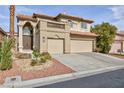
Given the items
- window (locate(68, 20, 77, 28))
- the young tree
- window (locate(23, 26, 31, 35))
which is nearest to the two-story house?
the young tree

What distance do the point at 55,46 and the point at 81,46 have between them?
5731 millimetres

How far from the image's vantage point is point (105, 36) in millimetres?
27203

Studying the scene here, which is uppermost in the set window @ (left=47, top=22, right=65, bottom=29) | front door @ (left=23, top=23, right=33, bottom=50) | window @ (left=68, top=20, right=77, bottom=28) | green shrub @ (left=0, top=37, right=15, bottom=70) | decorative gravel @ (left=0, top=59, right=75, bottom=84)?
window @ (left=68, top=20, right=77, bottom=28)

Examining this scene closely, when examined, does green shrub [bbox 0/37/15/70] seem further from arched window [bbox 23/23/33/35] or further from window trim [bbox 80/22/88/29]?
window trim [bbox 80/22/88/29]

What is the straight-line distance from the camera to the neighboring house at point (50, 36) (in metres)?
19.9

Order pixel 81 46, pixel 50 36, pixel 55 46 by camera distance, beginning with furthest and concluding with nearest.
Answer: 1. pixel 81 46
2. pixel 55 46
3. pixel 50 36

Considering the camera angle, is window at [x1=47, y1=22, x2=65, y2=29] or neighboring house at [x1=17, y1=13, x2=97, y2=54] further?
window at [x1=47, y1=22, x2=65, y2=29]

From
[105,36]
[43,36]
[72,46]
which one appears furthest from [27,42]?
[105,36]

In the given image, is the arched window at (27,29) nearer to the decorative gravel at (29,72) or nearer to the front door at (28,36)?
the front door at (28,36)

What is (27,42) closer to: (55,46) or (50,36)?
(50,36)

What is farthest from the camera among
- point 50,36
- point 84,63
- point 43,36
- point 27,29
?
point 27,29

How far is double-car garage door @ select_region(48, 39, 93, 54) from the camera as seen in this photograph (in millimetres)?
20866

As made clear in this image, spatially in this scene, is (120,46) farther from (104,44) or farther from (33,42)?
(33,42)

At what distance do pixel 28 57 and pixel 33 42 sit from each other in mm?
5950
